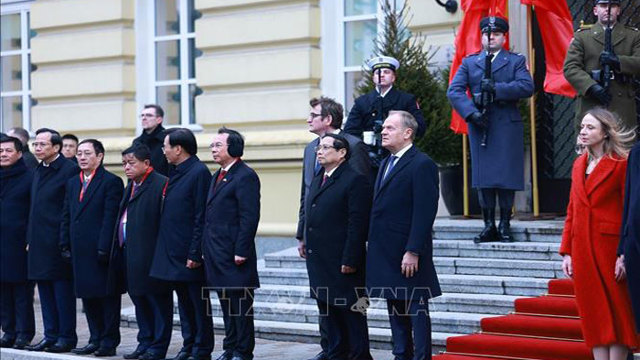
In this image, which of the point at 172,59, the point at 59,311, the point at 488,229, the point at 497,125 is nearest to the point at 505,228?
the point at 488,229

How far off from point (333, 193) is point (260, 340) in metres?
2.21

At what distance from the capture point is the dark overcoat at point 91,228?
10.4 metres

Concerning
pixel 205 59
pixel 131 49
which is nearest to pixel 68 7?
pixel 131 49

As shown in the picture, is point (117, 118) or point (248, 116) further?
point (117, 118)

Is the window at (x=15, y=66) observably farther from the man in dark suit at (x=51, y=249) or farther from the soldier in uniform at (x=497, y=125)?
the soldier in uniform at (x=497, y=125)

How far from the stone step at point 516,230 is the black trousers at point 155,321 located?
2.58 m

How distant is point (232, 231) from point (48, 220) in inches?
82.1

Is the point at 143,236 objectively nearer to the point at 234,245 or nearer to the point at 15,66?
the point at 234,245

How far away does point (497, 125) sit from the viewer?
1077cm

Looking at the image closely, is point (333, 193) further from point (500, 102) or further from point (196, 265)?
point (500, 102)

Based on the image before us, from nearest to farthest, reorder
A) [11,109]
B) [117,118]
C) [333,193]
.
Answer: [333,193] → [117,118] → [11,109]

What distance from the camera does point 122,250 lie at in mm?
10477

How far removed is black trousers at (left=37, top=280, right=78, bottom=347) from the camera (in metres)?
10.8

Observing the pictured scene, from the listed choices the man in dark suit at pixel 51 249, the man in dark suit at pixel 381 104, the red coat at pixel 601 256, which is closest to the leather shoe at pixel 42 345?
the man in dark suit at pixel 51 249
